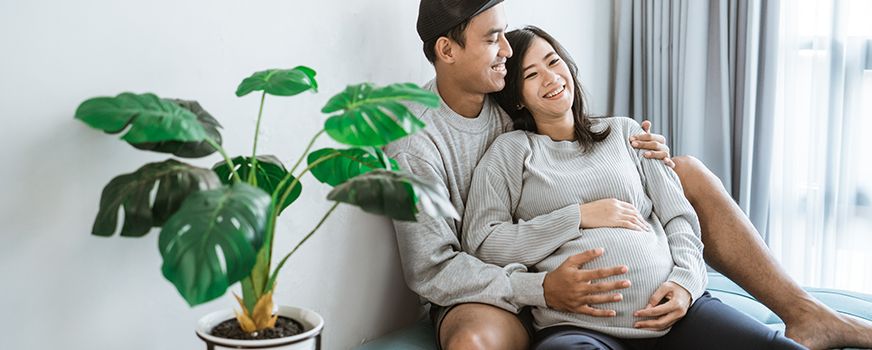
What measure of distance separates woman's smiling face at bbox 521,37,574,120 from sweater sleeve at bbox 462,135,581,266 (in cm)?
13

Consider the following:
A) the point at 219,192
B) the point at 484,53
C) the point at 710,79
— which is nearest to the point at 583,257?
the point at 484,53

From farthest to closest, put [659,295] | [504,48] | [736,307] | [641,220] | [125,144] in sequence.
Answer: [736,307] < [504,48] < [641,220] < [659,295] < [125,144]

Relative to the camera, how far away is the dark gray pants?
46.8 inches

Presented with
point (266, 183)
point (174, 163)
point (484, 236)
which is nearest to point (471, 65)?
point (484, 236)

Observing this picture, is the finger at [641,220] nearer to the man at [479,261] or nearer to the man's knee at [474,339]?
the man at [479,261]

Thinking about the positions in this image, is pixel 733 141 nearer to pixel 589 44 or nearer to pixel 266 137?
pixel 589 44

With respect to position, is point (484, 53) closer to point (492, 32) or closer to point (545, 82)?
point (492, 32)

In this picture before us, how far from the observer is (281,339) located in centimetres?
77

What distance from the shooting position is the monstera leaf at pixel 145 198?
71cm

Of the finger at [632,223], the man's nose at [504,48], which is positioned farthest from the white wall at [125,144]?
the finger at [632,223]

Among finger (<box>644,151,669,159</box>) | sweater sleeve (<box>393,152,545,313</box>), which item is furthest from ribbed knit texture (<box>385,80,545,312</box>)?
finger (<box>644,151,669,159</box>)

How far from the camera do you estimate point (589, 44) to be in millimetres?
2568

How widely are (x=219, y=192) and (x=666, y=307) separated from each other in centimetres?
104

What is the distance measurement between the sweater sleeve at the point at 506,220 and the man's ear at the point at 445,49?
270mm
